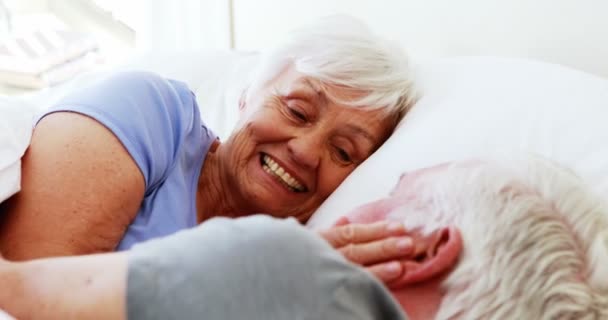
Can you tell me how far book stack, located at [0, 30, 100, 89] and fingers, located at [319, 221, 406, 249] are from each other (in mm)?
1751

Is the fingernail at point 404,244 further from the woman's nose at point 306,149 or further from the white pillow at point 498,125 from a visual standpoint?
the woman's nose at point 306,149

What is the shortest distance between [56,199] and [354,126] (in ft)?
1.47

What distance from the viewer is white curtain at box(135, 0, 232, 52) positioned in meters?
1.91

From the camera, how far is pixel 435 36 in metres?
1.37

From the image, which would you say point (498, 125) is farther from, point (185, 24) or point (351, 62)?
point (185, 24)

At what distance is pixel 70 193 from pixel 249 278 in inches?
16.2

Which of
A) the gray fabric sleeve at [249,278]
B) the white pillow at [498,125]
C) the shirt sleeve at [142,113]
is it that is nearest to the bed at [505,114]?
the white pillow at [498,125]

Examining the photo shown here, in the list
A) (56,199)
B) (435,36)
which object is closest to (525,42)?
(435,36)

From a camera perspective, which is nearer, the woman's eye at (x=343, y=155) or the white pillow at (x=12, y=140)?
the white pillow at (x=12, y=140)

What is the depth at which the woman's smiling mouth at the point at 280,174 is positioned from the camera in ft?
3.39

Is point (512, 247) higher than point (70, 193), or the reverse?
point (512, 247)

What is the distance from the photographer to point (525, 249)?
0.59 m

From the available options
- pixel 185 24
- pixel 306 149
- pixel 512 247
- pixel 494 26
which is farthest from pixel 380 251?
pixel 185 24

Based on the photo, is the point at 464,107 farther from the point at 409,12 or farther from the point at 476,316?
the point at 409,12
